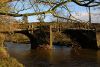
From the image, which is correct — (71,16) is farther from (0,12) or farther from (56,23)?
(0,12)

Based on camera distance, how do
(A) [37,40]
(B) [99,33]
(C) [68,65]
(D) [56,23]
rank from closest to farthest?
(D) [56,23], (C) [68,65], (B) [99,33], (A) [37,40]

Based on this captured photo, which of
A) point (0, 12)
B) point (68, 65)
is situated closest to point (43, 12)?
point (0, 12)

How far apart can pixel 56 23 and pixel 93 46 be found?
40103 mm

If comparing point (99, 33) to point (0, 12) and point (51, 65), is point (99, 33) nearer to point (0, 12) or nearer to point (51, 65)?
point (51, 65)

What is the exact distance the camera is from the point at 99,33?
1863 inches

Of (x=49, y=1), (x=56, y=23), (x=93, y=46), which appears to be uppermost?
(x=49, y=1)

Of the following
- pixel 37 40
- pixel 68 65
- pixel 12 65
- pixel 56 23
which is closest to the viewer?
pixel 56 23

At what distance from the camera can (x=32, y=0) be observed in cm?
827

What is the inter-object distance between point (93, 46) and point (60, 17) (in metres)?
40.7

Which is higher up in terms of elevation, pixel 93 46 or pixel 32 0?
pixel 32 0

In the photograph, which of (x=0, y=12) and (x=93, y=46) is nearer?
(x=0, y=12)

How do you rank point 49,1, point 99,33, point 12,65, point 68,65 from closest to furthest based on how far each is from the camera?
point 49,1 < point 12,65 < point 68,65 < point 99,33

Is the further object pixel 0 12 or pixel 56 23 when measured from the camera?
pixel 56 23

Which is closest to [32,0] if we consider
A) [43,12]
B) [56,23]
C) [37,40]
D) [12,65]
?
[43,12]
